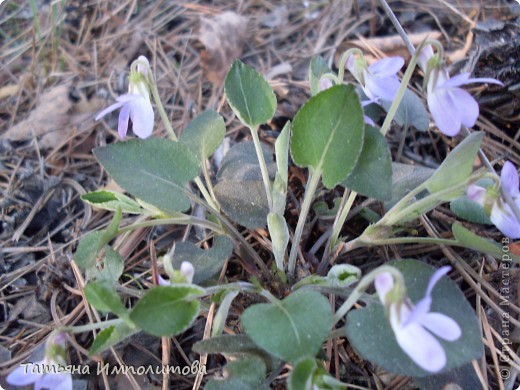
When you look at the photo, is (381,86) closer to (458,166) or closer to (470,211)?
(458,166)

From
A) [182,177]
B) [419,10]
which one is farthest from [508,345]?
[419,10]

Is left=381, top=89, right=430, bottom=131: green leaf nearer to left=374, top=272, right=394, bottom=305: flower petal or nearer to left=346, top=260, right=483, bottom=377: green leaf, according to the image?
left=346, top=260, right=483, bottom=377: green leaf

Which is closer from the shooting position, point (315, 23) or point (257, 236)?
point (257, 236)

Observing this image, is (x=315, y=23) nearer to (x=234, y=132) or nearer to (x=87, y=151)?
(x=234, y=132)

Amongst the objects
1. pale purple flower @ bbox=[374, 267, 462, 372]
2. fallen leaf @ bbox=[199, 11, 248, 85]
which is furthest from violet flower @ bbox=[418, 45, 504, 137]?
fallen leaf @ bbox=[199, 11, 248, 85]

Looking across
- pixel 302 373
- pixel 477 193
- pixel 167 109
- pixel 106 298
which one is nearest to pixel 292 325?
pixel 302 373

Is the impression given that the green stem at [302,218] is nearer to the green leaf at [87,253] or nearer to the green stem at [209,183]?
the green stem at [209,183]

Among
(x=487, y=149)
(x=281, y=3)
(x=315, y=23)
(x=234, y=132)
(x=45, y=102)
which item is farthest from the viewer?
(x=281, y=3)
